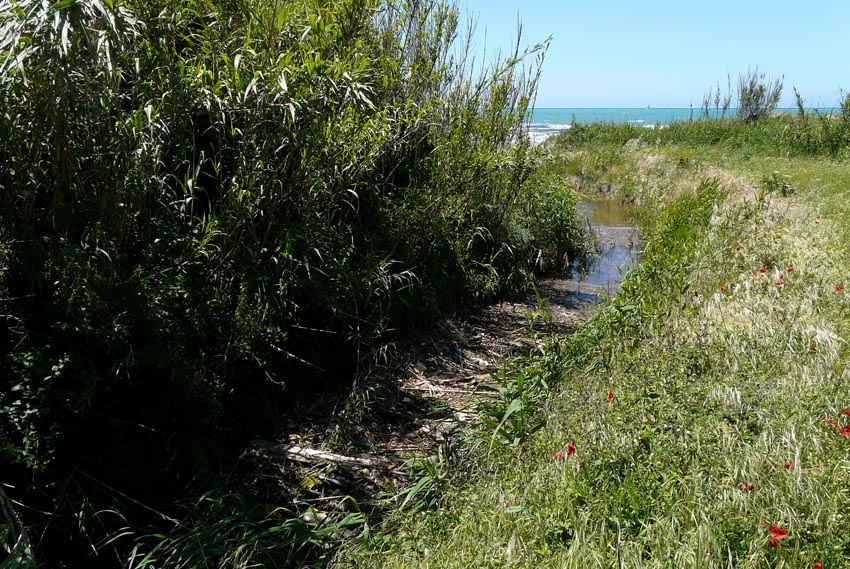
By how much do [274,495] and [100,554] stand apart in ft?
3.09

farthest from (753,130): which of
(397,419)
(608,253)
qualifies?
(397,419)

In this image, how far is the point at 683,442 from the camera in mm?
2875

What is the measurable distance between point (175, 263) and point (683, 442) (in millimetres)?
2774

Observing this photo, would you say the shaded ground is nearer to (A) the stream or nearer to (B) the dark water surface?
(A) the stream

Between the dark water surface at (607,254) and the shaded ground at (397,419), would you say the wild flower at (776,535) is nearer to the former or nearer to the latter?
the shaded ground at (397,419)

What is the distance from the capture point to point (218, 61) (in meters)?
4.07

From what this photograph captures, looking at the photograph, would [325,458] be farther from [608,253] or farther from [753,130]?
[753,130]

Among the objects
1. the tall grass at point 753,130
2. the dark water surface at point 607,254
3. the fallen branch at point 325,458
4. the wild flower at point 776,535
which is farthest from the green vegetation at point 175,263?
the tall grass at point 753,130

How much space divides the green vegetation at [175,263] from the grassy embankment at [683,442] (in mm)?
892

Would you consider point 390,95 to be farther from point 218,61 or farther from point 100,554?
point 100,554

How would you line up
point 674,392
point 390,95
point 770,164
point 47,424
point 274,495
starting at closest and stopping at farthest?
point 47,424 < point 674,392 < point 274,495 < point 390,95 < point 770,164

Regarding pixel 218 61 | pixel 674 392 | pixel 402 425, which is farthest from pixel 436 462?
pixel 218 61

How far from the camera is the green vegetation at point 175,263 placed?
2.91m

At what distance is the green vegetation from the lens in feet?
9.53
